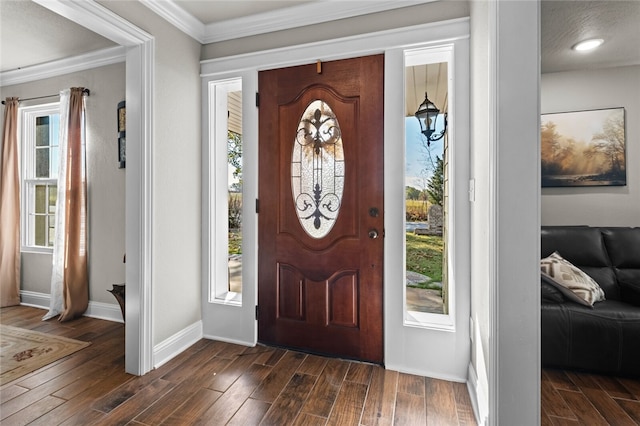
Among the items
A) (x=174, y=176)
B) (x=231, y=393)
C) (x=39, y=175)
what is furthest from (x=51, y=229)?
(x=231, y=393)

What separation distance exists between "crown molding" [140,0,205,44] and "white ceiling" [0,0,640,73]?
10 millimetres

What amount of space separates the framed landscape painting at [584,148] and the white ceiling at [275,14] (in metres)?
0.49

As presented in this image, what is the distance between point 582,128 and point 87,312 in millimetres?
5068

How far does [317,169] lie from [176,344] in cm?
166

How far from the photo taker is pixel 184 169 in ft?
8.35

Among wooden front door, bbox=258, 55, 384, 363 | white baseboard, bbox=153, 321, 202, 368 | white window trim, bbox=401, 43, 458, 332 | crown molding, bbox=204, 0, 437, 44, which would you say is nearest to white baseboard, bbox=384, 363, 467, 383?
wooden front door, bbox=258, 55, 384, 363

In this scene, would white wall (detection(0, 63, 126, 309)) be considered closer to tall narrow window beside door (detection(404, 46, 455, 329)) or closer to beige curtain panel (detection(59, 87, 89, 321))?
beige curtain panel (detection(59, 87, 89, 321))

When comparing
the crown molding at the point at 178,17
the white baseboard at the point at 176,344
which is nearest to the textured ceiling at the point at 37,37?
the crown molding at the point at 178,17

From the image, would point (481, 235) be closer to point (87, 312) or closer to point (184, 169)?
point (184, 169)

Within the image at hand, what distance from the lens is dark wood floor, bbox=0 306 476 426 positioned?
1.75 meters

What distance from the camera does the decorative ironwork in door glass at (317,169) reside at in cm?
240

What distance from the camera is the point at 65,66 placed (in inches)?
129

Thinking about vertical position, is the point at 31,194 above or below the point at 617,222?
above

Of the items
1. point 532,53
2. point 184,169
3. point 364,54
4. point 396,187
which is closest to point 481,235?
point 396,187
